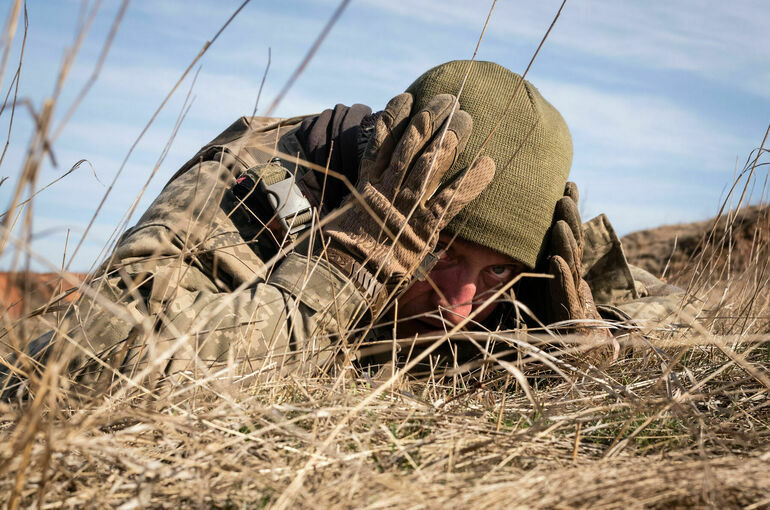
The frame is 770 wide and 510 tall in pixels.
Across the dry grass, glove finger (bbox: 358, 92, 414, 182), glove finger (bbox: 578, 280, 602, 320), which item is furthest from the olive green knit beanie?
the dry grass

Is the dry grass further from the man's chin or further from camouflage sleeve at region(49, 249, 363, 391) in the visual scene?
the man's chin

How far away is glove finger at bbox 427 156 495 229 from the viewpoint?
6.76 feet

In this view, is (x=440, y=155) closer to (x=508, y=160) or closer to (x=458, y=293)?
(x=508, y=160)

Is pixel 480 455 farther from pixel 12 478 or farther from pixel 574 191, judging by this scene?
pixel 574 191

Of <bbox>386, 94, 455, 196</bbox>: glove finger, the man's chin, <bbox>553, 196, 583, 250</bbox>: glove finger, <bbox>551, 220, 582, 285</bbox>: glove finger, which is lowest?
the man's chin

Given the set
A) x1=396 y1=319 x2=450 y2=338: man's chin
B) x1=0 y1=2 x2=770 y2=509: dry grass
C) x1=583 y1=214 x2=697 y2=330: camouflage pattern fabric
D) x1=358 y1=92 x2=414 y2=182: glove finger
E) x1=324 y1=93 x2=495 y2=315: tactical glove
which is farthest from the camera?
x1=583 y1=214 x2=697 y2=330: camouflage pattern fabric

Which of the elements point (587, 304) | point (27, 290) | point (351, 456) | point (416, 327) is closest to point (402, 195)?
point (416, 327)

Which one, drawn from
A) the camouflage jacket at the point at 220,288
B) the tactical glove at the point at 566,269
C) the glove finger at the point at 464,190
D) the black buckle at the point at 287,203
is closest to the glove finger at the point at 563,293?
the tactical glove at the point at 566,269

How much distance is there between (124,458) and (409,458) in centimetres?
44

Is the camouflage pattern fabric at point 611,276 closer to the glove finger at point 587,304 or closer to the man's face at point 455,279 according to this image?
the glove finger at point 587,304

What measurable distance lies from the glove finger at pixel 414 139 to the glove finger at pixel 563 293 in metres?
0.67

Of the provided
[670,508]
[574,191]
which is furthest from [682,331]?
[670,508]

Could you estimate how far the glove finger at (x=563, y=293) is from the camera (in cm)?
229

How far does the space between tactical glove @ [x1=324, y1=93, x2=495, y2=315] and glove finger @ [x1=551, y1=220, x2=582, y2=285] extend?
36 cm
